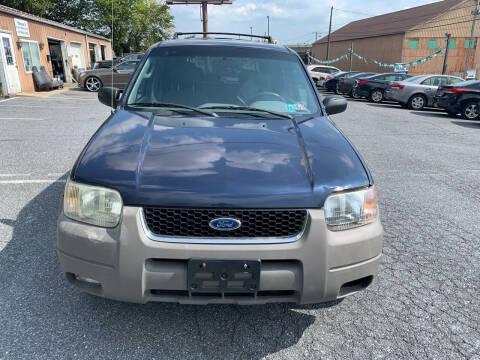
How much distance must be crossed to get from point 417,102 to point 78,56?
71.2 feet

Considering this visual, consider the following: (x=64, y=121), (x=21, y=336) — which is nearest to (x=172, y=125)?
(x=21, y=336)

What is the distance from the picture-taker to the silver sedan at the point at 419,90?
1526cm

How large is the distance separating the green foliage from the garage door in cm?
1115

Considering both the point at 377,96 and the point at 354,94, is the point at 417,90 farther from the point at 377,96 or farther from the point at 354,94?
the point at 354,94

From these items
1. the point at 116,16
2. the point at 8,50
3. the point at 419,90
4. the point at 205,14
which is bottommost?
the point at 419,90

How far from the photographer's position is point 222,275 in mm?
1836

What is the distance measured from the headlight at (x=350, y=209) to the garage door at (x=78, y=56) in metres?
25.9

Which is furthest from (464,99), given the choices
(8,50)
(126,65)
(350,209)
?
→ (8,50)

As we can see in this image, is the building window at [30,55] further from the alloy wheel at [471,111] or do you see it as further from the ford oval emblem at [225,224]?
the ford oval emblem at [225,224]

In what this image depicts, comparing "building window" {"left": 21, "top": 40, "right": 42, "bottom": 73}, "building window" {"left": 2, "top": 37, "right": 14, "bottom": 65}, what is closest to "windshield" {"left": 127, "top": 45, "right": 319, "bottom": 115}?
"building window" {"left": 2, "top": 37, "right": 14, "bottom": 65}

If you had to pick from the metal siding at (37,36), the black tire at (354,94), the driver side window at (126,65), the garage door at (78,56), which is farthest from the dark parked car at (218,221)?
the garage door at (78,56)

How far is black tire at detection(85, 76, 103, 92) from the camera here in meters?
18.4

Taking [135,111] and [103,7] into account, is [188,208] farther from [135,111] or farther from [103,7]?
[103,7]

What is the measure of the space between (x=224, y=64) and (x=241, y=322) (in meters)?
2.16
